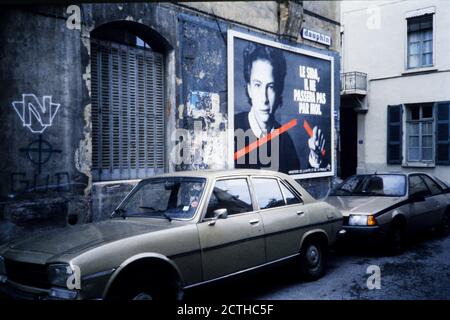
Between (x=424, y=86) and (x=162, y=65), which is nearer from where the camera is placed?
(x=162, y=65)

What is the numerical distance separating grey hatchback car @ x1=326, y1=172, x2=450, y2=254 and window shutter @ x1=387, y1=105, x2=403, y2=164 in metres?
8.98

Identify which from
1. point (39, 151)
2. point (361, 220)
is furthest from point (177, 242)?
point (39, 151)

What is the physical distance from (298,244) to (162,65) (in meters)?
5.62

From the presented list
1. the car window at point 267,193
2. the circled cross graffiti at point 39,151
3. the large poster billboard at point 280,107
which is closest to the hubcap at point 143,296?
the car window at point 267,193

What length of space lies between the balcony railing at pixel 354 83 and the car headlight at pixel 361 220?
494 inches

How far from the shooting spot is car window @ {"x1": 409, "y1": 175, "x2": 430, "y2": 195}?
8266 mm

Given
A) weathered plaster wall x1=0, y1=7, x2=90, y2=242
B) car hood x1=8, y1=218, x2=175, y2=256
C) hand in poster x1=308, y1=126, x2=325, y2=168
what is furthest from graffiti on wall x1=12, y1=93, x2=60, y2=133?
hand in poster x1=308, y1=126, x2=325, y2=168

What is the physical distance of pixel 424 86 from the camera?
17.4 metres

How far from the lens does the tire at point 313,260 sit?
19.3ft

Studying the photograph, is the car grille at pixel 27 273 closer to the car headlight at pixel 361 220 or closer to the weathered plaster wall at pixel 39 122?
the weathered plaster wall at pixel 39 122

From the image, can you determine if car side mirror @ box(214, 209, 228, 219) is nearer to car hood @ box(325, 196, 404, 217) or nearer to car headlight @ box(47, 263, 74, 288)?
car headlight @ box(47, 263, 74, 288)

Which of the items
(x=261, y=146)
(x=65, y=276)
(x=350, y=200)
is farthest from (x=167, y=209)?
(x=261, y=146)

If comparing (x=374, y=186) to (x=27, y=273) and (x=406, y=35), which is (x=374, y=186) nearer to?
(x=27, y=273)
